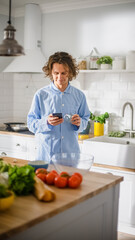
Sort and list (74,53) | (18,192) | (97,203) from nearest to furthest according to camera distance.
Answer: (18,192), (97,203), (74,53)

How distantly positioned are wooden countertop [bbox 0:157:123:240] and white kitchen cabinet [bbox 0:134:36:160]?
7.57ft

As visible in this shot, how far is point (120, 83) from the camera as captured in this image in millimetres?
4559

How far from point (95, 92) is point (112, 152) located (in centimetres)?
123

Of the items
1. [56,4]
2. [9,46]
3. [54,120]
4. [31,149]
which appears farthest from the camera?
[56,4]

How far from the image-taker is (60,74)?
3.11 meters

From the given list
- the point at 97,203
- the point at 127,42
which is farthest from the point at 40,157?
the point at 127,42

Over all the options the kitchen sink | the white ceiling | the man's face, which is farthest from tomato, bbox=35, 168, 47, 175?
the white ceiling

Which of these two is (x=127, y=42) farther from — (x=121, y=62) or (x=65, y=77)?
(x=65, y=77)

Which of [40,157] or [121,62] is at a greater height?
[121,62]

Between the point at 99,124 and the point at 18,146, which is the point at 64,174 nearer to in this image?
the point at 99,124

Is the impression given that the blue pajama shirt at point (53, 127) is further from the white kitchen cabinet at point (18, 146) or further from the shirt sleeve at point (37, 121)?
the white kitchen cabinet at point (18, 146)

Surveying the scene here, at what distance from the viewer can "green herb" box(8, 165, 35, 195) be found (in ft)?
6.23

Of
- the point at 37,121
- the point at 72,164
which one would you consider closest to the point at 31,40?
the point at 37,121

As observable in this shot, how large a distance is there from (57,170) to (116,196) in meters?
0.45
